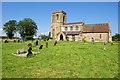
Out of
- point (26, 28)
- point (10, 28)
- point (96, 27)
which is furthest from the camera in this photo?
point (10, 28)

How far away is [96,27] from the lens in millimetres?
61500

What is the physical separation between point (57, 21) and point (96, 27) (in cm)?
1876

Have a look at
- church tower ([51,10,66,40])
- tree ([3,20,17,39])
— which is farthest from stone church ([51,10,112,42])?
tree ([3,20,17,39])

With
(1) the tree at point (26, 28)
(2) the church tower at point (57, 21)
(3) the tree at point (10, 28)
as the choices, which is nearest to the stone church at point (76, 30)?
(2) the church tower at point (57, 21)

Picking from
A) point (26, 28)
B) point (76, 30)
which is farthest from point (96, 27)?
point (26, 28)

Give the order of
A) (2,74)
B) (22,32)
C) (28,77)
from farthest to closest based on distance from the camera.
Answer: (22,32) < (2,74) < (28,77)

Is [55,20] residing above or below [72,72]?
above

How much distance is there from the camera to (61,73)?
395 inches

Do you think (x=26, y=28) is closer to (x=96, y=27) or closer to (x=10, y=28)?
(x=10, y=28)

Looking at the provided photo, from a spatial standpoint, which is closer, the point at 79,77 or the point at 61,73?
the point at 79,77

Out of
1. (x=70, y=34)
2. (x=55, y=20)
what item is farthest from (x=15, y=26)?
(x=70, y=34)

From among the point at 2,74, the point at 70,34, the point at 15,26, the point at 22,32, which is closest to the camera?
the point at 2,74

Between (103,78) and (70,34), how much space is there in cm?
5612

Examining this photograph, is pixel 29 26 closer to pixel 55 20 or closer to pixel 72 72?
pixel 55 20
